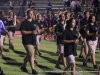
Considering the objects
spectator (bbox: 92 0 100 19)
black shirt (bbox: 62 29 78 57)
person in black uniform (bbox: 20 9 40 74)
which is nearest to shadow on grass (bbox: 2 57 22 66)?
person in black uniform (bbox: 20 9 40 74)

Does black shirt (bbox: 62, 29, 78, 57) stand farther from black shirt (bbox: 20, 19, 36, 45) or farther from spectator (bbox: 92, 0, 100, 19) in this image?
spectator (bbox: 92, 0, 100, 19)

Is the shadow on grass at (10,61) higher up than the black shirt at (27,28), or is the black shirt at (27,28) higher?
the black shirt at (27,28)

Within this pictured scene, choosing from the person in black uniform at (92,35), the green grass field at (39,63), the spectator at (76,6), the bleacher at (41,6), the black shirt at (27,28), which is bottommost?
the bleacher at (41,6)

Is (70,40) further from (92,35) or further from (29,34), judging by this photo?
(92,35)

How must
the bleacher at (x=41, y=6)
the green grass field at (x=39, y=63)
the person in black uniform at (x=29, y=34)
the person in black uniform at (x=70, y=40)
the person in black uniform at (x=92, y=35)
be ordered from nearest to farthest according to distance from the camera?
the person in black uniform at (x=70, y=40), the person in black uniform at (x=29, y=34), the green grass field at (x=39, y=63), the person in black uniform at (x=92, y=35), the bleacher at (x=41, y=6)

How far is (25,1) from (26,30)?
71.3 feet

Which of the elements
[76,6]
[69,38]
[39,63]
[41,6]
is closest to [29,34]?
[69,38]

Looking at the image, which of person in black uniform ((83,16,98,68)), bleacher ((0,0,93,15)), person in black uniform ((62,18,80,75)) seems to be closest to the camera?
person in black uniform ((62,18,80,75))

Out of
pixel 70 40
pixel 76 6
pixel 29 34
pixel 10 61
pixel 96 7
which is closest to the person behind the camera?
→ pixel 70 40

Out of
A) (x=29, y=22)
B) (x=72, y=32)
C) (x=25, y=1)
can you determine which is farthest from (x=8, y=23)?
(x=25, y=1)

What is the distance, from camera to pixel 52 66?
40.0 feet

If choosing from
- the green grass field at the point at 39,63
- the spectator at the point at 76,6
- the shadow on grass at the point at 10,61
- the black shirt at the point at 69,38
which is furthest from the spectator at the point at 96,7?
the black shirt at the point at 69,38

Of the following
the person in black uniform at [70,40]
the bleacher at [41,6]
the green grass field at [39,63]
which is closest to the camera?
the person in black uniform at [70,40]

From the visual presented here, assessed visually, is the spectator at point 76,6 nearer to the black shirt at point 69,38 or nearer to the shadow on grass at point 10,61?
the shadow on grass at point 10,61
